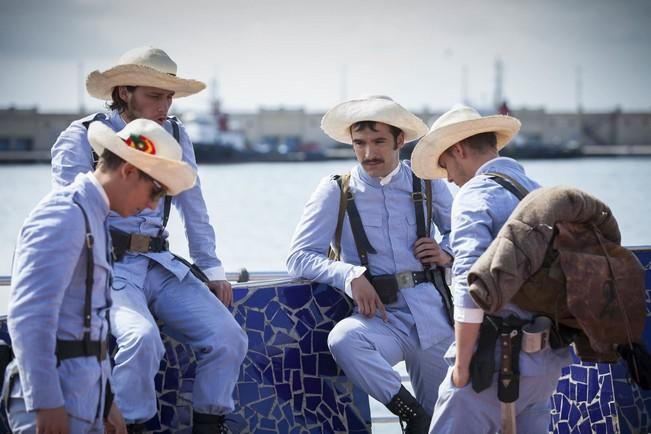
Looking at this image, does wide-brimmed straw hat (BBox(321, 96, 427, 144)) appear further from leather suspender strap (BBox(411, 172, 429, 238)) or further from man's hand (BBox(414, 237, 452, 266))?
man's hand (BBox(414, 237, 452, 266))

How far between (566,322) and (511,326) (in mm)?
191

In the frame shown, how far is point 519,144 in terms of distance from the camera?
8575cm

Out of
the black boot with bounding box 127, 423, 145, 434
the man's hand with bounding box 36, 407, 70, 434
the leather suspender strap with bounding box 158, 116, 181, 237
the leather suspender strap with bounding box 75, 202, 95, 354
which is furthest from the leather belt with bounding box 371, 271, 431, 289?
the man's hand with bounding box 36, 407, 70, 434

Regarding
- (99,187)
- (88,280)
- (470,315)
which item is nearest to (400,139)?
(470,315)

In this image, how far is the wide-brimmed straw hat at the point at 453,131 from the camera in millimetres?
4246

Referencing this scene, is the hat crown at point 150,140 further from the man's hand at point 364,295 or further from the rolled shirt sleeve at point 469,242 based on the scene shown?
the man's hand at point 364,295

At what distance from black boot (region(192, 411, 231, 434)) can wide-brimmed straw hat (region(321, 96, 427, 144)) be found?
1587mm

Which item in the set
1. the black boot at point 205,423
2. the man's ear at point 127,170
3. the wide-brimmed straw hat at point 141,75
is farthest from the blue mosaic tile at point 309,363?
the man's ear at point 127,170

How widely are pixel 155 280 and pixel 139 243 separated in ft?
0.58

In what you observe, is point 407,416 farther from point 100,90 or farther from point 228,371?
point 100,90

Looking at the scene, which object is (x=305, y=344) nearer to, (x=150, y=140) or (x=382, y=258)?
(x=382, y=258)

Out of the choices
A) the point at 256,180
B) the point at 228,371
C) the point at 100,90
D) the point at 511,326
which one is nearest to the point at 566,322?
the point at 511,326

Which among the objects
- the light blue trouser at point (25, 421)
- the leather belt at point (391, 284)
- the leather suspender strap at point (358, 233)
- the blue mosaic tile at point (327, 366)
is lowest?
the blue mosaic tile at point (327, 366)

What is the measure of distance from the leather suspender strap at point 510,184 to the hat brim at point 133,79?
1815 millimetres
